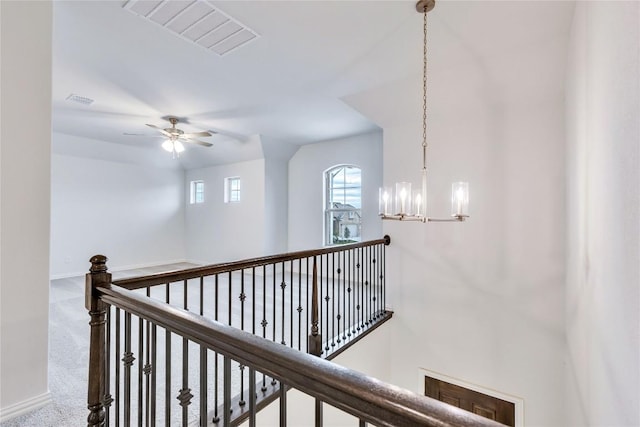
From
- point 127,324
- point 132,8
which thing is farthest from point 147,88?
point 127,324

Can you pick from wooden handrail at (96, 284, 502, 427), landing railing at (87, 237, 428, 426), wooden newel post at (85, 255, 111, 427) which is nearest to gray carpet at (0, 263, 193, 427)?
landing railing at (87, 237, 428, 426)

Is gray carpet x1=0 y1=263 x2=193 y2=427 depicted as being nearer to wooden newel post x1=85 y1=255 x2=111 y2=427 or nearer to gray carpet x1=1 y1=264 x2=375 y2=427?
gray carpet x1=1 y1=264 x2=375 y2=427

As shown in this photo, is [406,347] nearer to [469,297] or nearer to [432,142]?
[469,297]

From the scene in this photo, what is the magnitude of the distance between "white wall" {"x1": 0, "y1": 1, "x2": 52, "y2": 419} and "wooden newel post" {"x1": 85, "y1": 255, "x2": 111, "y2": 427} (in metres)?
0.99

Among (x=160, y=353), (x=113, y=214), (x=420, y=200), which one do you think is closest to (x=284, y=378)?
(x=420, y=200)

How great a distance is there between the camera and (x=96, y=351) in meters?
1.39

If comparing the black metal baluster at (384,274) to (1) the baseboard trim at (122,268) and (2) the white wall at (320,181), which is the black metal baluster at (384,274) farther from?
(1) the baseboard trim at (122,268)

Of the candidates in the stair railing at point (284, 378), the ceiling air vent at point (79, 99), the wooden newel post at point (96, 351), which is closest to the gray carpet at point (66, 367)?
the wooden newel post at point (96, 351)

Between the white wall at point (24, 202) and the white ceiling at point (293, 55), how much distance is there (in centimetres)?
72

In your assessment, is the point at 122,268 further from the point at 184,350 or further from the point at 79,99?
the point at 184,350

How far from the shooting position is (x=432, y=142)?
3.93 m

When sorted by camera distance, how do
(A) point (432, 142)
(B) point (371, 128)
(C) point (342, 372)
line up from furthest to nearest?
1. (B) point (371, 128)
2. (A) point (432, 142)
3. (C) point (342, 372)

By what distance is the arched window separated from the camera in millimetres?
5980

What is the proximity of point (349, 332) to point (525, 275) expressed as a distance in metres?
2.07
